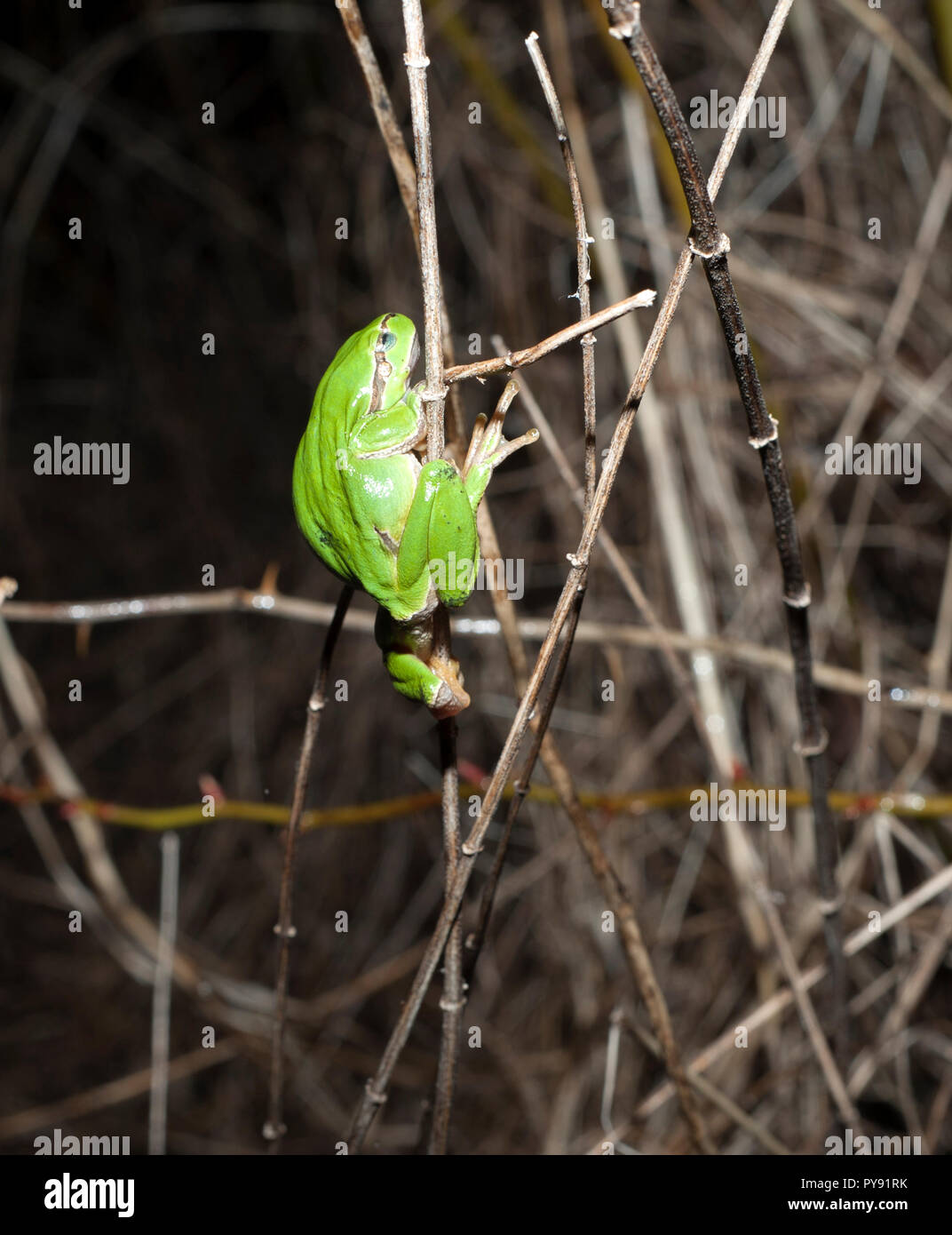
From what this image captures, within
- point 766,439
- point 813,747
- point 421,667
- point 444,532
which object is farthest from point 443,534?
point 813,747

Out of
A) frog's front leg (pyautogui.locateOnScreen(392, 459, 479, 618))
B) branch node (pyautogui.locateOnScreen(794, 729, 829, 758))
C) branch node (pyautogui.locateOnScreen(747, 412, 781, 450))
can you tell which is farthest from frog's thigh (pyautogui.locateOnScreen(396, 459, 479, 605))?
branch node (pyautogui.locateOnScreen(794, 729, 829, 758))

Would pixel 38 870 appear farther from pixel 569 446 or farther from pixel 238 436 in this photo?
pixel 569 446

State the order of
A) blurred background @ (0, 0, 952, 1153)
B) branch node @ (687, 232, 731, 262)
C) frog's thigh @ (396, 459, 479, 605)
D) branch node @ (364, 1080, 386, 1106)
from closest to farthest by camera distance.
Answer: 1. branch node @ (687, 232, 731, 262)
2. frog's thigh @ (396, 459, 479, 605)
3. branch node @ (364, 1080, 386, 1106)
4. blurred background @ (0, 0, 952, 1153)

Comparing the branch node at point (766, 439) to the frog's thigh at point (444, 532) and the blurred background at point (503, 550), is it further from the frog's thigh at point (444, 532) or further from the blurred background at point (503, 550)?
the blurred background at point (503, 550)

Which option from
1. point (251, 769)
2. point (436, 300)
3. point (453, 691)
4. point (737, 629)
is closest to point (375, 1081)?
point (453, 691)

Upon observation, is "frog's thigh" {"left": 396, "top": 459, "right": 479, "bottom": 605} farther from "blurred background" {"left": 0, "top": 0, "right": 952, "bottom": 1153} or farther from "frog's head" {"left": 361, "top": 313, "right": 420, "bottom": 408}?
"blurred background" {"left": 0, "top": 0, "right": 952, "bottom": 1153}

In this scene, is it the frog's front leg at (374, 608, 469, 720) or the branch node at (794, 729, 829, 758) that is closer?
the frog's front leg at (374, 608, 469, 720)
